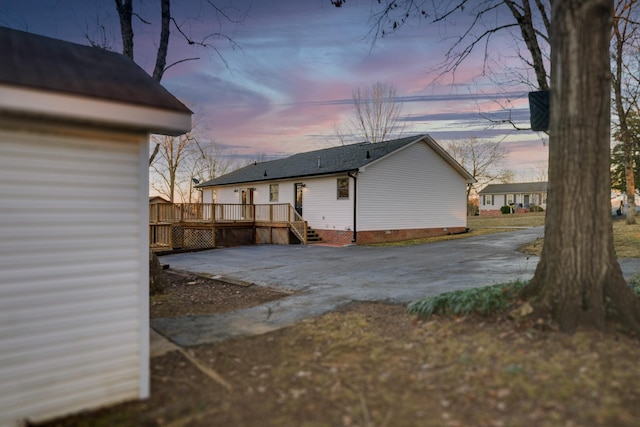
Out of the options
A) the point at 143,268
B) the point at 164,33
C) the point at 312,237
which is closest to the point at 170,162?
the point at 312,237

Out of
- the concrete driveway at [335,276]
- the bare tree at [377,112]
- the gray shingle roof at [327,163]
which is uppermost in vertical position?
the bare tree at [377,112]

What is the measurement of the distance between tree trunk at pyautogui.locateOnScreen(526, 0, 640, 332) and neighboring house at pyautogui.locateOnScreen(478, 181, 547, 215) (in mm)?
52040

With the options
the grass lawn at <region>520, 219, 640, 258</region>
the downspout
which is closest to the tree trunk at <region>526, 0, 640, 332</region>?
the grass lawn at <region>520, 219, 640, 258</region>

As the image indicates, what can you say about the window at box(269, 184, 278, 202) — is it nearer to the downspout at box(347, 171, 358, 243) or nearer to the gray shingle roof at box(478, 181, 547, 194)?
the downspout at box(347, 171, 358, 243)

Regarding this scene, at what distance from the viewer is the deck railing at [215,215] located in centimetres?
1788

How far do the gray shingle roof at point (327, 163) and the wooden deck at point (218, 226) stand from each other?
244cm

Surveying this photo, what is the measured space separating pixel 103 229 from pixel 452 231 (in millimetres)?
21820

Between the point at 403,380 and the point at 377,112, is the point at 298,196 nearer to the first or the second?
the point at 377,112

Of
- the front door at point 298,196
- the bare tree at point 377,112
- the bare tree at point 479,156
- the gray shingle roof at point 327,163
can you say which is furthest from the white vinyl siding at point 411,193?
the bare tree at point 479,156

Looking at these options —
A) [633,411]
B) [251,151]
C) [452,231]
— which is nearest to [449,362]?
[633,411]

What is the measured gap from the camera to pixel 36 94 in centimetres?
265

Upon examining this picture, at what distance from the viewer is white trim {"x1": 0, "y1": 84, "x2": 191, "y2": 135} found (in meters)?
2.60

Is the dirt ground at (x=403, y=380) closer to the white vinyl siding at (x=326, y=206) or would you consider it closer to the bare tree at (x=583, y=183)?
the bare tree at (x=583, y=183)

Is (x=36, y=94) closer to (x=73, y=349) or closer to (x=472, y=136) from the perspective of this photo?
(x=73, y=349)
